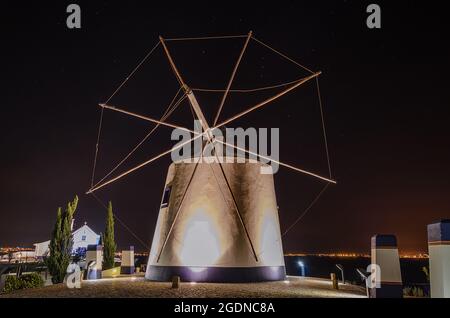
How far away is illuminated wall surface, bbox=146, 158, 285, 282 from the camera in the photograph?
1695cm

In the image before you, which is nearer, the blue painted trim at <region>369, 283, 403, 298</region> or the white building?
the blue painted trim at <region>369, 283, 403, 298</region>

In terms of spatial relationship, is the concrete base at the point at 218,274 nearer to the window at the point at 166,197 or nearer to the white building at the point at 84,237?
the window at the point at 166,197

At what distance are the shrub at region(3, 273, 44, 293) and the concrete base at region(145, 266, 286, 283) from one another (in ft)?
18.6

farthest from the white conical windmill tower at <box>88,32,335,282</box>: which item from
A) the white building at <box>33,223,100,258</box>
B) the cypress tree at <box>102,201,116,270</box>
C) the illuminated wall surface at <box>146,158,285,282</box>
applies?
the white building at <box>33,223,100,258</box>

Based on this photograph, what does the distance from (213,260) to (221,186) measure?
305cm

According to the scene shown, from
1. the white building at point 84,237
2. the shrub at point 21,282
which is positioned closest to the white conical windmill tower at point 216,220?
the shrub at point 21,282

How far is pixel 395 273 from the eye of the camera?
1140 centimetres

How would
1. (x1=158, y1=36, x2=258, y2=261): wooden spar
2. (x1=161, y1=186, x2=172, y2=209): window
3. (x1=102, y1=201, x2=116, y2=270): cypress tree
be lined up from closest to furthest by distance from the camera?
(x1=158, y1=36, x2=258, y2=261): wooden spar → (x1=161, y1=186, x2=172, y2=209): window → (x1=102, y1=201, x2=116, y2=270): cypress tree

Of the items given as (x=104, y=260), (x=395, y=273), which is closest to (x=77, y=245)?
(x=104, y=260)

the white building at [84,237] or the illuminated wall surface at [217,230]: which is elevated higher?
the illuminated wall surface at [217,230]

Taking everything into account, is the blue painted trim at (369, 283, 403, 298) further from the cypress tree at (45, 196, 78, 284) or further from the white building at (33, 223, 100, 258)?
the white building at (33, 223, 100, 258)

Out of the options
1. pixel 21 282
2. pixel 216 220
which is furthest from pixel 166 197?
pixel 21 282

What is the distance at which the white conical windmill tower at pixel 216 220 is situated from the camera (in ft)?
55.5

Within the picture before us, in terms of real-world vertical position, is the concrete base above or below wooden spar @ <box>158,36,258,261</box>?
below
